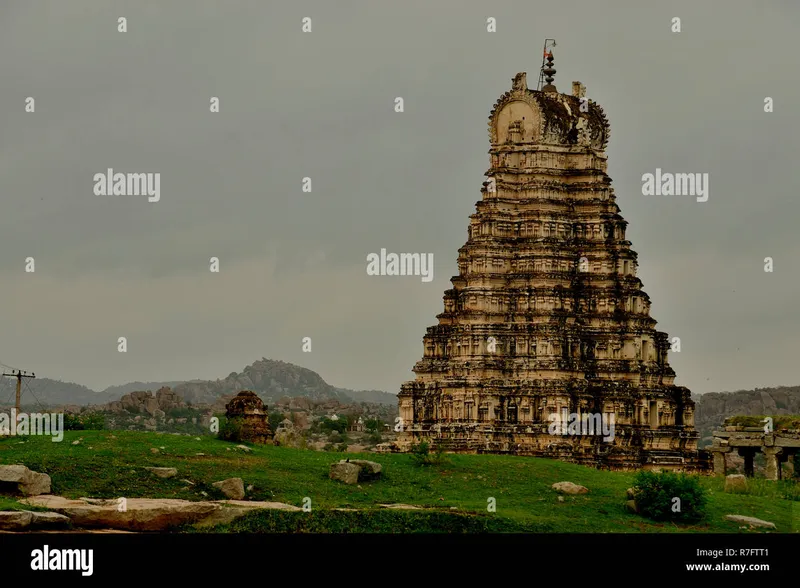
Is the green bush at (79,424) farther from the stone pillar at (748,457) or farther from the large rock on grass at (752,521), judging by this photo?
the stone pillar at (748,457)

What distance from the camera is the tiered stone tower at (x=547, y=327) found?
7819 centimetres

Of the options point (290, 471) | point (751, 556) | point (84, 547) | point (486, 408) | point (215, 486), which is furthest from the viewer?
point (486, 408)

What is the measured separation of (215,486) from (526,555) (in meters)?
12.8

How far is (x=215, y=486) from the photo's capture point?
5397cm

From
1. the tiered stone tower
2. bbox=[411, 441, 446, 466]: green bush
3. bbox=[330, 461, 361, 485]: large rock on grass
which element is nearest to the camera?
bbox=[330, 461, 361, 485]: large rock on grass

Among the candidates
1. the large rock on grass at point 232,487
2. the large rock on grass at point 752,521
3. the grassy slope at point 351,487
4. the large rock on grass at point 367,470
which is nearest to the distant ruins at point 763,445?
the grassy slope at point 351,487

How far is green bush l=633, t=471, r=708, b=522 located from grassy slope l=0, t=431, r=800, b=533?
71 cm

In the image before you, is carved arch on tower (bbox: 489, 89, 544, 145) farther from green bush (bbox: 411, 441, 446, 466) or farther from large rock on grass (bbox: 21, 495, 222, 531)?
large rock on grass (bbox: 21, 495, 222, 531)

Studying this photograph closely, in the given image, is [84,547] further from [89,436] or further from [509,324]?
[509,324]

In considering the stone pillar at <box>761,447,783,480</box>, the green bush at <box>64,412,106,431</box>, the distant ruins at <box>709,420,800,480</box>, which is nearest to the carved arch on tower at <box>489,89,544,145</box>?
the distant ruins at <box>709,420,800,480</box>

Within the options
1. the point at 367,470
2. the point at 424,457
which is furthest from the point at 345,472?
the point at 424,457

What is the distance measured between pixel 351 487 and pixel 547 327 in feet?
80.1

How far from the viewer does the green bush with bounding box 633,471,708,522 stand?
5688cm

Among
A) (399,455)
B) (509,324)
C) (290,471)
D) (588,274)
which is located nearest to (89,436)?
(290,471)
